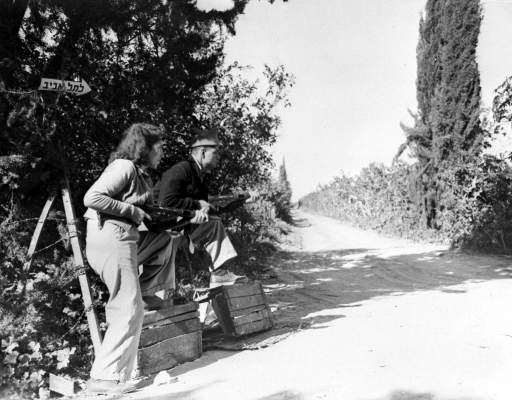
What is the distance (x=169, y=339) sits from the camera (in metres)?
4.07

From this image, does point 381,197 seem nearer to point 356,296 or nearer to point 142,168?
point 356,296

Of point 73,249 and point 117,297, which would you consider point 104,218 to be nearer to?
point 117,297

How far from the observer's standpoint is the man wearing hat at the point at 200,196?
4.52m

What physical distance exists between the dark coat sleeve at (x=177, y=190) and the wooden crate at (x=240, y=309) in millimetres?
926

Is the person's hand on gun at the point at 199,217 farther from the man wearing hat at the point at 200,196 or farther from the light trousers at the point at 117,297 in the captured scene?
the light trousers at the point at 117,297

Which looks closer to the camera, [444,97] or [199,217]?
[199,217]

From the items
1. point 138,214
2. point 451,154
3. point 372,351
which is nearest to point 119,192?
point 138,214

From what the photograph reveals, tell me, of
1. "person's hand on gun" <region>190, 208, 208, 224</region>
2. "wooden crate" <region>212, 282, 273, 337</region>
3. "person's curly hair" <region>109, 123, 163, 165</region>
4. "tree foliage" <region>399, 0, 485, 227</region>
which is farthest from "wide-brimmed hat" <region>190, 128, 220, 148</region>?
"tree foliage" <region>399, 0, 485, 227</region>

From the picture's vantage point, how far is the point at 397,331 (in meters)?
4.46

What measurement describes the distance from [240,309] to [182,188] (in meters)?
1.34

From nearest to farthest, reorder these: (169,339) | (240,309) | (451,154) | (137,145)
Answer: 1. (137,145)
2. (169,339)
3. (240,309)
4. (451,154)

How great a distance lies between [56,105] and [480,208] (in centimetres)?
1153

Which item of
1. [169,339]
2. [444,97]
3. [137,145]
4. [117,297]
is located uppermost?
[444,97]

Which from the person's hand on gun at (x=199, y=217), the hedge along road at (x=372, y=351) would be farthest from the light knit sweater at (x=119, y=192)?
the hedge along road at (x=372, y=351)
